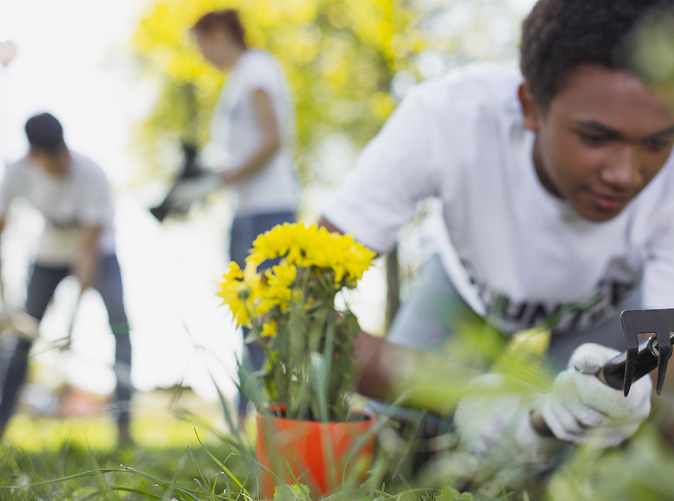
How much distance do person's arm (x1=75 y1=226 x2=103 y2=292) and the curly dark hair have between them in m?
2.28

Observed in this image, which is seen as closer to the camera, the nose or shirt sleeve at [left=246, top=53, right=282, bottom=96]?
the nose

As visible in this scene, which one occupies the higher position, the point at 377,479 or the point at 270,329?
the point at 270,329

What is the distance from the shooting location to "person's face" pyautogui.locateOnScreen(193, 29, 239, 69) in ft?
8.87

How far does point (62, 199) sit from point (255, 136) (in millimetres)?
1088

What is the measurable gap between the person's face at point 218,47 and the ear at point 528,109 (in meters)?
1.68

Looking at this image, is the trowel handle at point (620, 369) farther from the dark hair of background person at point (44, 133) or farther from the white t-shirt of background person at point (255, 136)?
the dark hair of background person at point (44, 133)

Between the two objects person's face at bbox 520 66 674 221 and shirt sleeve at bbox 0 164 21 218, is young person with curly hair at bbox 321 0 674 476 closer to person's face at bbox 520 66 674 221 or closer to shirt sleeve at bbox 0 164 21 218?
person's face at bbox 520 66 674 221

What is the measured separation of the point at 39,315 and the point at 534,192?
2521mm

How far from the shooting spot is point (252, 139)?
102 inches

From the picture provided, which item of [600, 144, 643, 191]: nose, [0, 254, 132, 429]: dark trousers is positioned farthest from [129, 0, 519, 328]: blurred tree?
[600, 144, 643, 191]: nose

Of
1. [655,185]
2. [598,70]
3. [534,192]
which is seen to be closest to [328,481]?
[598,70]

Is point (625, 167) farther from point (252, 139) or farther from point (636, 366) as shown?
point (252, 139)

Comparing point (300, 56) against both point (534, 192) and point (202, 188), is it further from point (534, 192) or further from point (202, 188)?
point (534, 192)

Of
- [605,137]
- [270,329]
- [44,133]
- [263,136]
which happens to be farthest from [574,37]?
[44,133]
